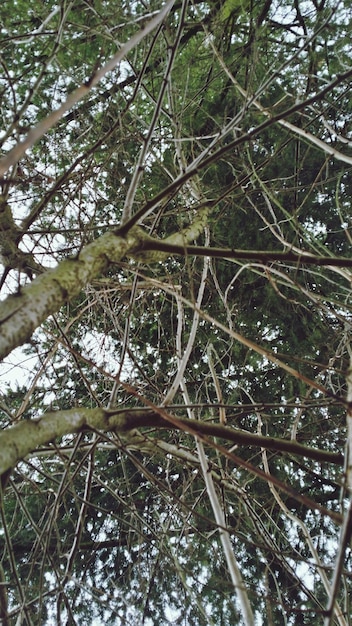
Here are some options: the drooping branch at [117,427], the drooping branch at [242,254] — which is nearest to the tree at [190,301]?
the drooping branch at [242,254]

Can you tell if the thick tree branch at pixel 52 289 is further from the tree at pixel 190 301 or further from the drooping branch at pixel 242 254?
the tree at pixel 190 301

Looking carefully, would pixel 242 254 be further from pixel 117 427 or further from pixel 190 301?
pixel 190 301

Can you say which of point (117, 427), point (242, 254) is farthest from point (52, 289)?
point (242, 254)

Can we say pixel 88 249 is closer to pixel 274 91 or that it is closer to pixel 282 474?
pixel 282 474

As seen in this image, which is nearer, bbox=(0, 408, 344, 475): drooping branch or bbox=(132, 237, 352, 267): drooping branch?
bbox=(0, 408, 344, 475): drooping branch

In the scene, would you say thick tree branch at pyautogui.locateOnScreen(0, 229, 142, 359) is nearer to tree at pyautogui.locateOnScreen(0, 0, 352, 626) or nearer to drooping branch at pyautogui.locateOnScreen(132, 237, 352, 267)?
drooping branch at pyautogui.locateOnScreen(132, 237, 352, 267)

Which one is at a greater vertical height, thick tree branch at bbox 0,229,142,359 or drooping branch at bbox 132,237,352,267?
drooping branch at bbox 132,237,352,267

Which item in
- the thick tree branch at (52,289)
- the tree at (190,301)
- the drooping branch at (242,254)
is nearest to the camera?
the thick tree branch at (52,289)

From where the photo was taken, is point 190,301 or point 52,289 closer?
point 52,289

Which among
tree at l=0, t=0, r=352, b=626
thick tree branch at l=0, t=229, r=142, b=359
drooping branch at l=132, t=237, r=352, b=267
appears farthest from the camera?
tree at l=0, t=0, r=352, b=626

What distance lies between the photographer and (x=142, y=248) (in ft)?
5.68

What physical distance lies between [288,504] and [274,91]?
346cm

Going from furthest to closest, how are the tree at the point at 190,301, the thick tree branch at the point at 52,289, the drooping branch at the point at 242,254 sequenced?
the tree at the point at 190,301 → the drooping branch at the point at 242,254 → the thick tree branch at the point at 52,289

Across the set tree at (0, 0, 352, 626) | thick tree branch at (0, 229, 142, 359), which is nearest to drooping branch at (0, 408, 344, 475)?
thick tree branch at (0, 229, 142, 359)
